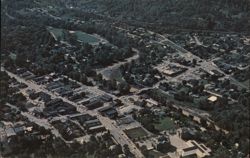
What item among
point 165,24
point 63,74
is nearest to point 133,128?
point 63,74

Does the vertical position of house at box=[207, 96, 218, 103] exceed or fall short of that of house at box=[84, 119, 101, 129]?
it exceeds it

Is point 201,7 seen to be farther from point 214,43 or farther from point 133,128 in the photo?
point 133,128

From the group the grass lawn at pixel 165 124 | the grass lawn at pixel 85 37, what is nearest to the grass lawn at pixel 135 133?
the grass lawn at pixel 165 124

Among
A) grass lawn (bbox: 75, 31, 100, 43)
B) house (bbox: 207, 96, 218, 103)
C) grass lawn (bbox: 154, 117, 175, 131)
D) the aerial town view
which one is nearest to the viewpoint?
the aerial town view

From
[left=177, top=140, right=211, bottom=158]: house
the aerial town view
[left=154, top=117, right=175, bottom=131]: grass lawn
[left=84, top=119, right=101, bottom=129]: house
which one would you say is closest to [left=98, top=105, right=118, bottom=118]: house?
the aerial town view

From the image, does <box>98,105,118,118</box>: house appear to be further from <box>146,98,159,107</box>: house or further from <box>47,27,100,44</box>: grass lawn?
<box>47,27,100,44</box>: grass lawn

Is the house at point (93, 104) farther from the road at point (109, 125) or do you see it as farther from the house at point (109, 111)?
the house at point (109, 111)

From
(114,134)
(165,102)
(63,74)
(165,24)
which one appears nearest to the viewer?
(114,134)
